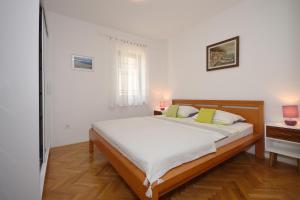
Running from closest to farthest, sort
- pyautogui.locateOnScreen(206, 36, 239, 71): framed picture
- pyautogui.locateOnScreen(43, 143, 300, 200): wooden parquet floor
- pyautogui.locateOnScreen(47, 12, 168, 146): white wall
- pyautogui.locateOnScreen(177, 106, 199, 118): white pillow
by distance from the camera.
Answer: pyautogui.locateOnScreen(43, 143, 300, 200): wooden parquet floor → pyautogui.locateOnScreen(206, 36, 239, 71): framed picture → pyautogui.locateOnScreen(47, 12, 168, 146): white wall → pyautogui.locateOnScreen(177, 106, 199, 118): white pillow

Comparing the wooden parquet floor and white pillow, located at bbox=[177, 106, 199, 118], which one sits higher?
white pillow, located at bbox=[177, 106, 199, 118]

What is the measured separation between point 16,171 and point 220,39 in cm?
379

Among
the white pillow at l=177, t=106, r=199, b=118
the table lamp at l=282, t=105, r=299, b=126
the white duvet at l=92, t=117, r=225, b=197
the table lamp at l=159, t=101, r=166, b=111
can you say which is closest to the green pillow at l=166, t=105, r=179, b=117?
the white pillow at l=177, t=106, r=199, b=118

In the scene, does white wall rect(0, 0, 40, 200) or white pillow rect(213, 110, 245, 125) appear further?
white pillow rect(213, 110, 245, 125)

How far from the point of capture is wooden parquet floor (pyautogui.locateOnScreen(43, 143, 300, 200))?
159 centimetres

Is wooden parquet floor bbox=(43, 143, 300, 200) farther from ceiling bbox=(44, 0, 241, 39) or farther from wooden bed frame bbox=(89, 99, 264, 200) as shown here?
ceiling bbox=(44, 0, 241, 39)

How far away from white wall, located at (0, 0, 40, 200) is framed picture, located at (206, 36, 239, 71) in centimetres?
312

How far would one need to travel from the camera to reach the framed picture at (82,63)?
326 cm

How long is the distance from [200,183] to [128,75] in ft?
9.60

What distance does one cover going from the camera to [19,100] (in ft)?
4.09

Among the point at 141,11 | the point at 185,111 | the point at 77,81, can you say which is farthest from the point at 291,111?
the point at 77,81

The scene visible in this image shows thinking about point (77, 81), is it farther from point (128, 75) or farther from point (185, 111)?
point (185, 111)

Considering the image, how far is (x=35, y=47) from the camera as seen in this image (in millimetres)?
1300

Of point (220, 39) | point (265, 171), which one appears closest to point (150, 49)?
point (220, 39)
